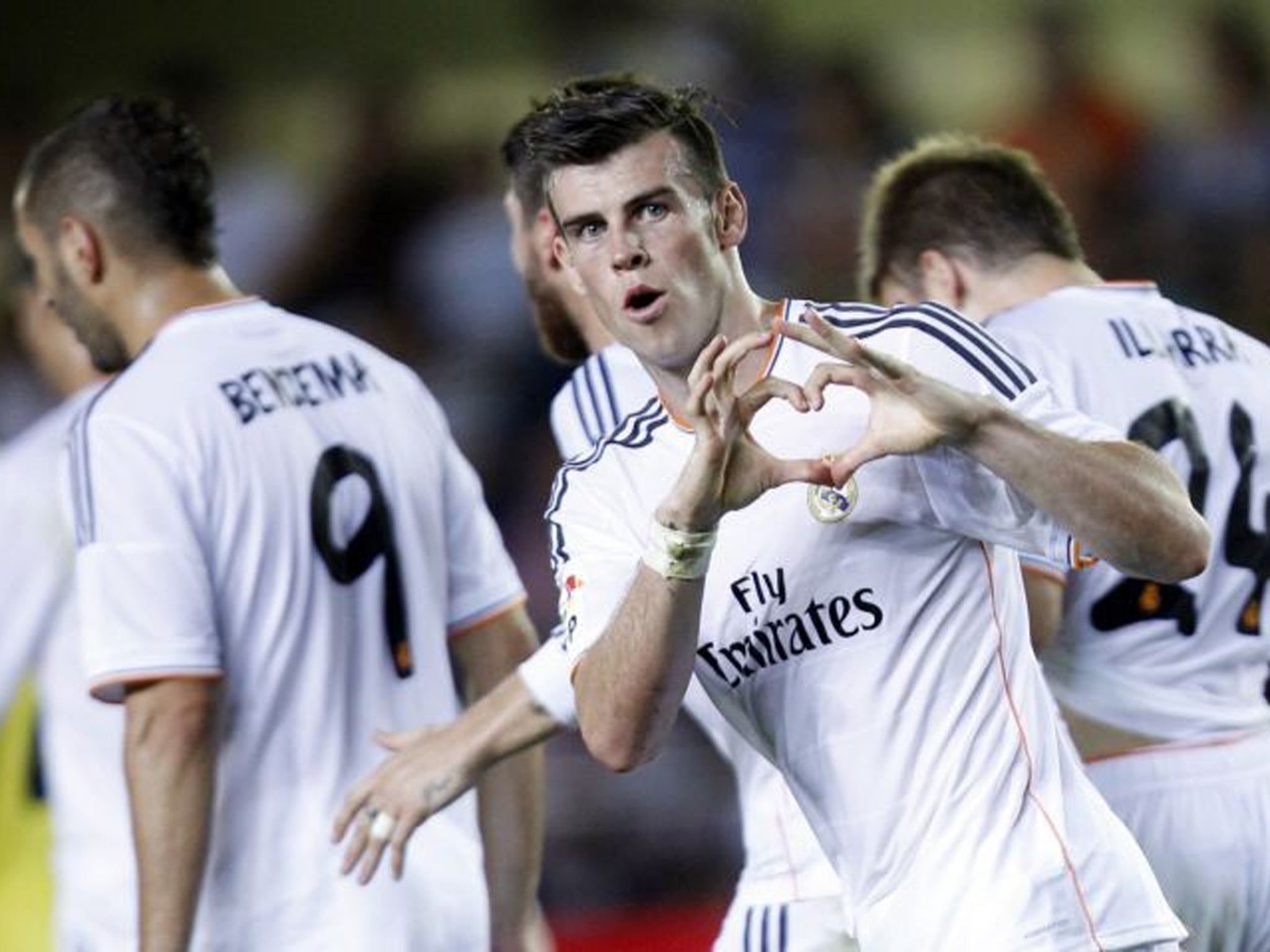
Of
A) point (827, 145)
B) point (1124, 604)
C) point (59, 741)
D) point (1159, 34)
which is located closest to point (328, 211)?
point (827, 145)

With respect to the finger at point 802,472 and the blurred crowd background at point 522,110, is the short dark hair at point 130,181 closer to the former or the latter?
the finger at point 802,472

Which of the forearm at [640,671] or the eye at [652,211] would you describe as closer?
the forearm at [640,671]

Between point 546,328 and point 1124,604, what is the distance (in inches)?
53.8

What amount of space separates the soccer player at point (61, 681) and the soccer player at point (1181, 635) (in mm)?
2000

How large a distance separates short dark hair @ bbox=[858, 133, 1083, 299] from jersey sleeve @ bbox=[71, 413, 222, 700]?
1664 millimetres

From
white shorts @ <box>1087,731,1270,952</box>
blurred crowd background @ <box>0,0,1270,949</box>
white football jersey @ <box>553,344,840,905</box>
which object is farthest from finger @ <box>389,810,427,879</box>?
blurred crowd background @ <box>0,0,1270,949</box>

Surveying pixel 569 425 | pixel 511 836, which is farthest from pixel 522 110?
pixel 511 836

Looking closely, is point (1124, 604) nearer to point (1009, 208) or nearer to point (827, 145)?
point (1009, 208)

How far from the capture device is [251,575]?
4742mm

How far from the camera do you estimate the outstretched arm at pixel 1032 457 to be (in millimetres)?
3234

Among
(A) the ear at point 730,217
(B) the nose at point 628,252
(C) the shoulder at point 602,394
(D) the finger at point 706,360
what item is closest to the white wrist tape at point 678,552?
(D) the finger at point 706,360

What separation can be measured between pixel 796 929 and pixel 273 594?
120 centimetres

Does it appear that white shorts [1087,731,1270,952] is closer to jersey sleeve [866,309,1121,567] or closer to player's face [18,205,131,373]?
jersey sleeve [866,309,1121,567]

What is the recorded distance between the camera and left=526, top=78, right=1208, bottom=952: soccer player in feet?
11.5
